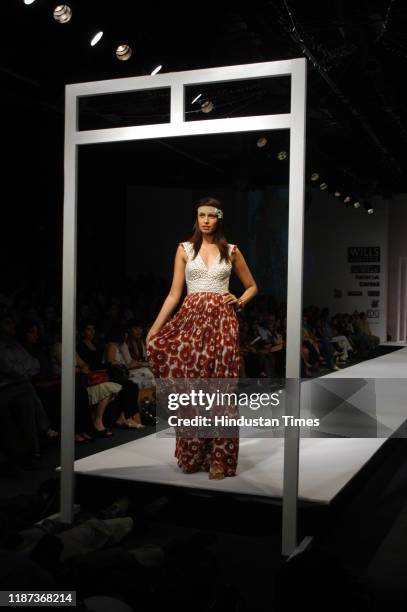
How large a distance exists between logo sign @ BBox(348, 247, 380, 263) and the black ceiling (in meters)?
4.53

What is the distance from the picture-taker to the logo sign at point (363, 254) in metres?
14.3

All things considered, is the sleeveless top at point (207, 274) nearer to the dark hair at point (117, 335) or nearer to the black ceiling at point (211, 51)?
the black ceiling at point (211, 51)

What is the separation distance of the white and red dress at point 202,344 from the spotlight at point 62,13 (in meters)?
2.29

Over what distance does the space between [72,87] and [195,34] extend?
334cm

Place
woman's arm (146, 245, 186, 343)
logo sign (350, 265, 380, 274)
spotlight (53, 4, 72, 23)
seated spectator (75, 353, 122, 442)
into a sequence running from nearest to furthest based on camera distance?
woman's arm (146, 245, 186, 343) < spotlight (53, 4, 72, 23) < seated spectator (75, 353, 122, 442) < logo sign (350, 265, 380, 274)

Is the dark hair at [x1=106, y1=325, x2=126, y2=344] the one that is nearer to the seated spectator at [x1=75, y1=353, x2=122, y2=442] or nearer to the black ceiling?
the seated spectator at [x1=75, y1=353, x2=122, y2=442]

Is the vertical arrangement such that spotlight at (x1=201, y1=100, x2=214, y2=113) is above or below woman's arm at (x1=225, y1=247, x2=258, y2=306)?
above

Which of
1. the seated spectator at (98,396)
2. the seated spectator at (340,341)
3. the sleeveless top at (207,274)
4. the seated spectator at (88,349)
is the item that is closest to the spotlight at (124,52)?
the seated spectator at (88,349)

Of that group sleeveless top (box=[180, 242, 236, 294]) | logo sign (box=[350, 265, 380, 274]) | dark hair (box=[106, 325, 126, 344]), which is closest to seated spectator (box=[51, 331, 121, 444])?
dark hair (box=[106, 325, 126, 344])

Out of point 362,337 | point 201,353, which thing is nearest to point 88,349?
point 201,353

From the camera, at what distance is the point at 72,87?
3.12 m

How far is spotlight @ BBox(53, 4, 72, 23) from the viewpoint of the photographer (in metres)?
4.77

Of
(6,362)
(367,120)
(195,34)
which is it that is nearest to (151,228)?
(367,120)

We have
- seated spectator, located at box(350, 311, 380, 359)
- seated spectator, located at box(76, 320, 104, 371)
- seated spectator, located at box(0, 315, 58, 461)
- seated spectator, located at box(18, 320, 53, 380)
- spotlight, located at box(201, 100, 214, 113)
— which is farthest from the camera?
seated spectator, located at box(350, 311, 380, 359)
